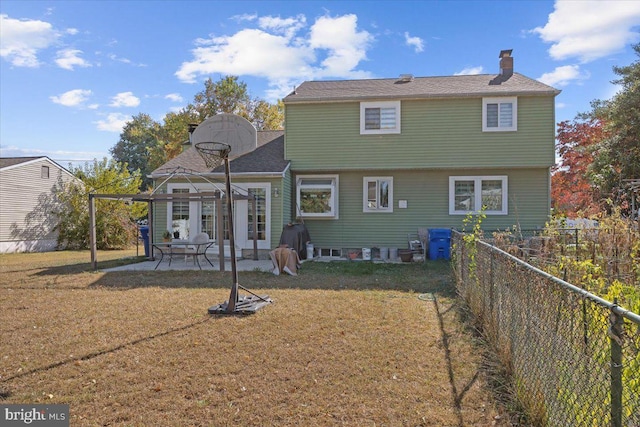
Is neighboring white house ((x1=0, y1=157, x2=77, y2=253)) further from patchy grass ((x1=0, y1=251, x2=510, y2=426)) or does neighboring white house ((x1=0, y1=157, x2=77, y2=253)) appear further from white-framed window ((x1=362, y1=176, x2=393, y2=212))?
white-framed window ((x1=362, y1=176, x2=393, y2=212))

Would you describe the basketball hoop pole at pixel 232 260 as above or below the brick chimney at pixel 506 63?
below

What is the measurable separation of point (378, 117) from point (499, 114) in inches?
154

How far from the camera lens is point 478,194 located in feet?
43.1

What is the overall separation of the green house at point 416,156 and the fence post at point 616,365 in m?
11.3

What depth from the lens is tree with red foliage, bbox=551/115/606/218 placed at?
61.6 ft

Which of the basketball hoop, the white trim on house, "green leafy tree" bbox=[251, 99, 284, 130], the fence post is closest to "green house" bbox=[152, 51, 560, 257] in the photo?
the basketball hoop

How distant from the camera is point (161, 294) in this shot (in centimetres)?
726

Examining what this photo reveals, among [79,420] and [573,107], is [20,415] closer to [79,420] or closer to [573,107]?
[79,420]

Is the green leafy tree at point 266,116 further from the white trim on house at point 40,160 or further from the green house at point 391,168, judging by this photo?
the green house at point 391,168

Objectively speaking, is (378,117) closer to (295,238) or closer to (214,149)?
(295,238)

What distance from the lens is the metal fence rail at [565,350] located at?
183 cm

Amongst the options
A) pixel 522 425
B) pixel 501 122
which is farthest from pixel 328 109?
pixel 522 425

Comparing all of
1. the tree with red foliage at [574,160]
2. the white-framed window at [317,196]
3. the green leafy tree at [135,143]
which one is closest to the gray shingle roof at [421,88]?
the white-framed window at [317,196]

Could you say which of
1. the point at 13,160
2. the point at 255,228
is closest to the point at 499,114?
the point at 255,228
